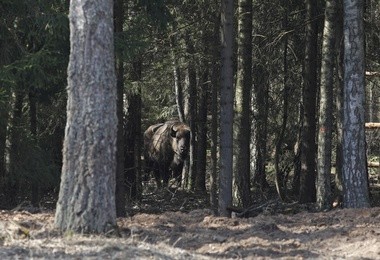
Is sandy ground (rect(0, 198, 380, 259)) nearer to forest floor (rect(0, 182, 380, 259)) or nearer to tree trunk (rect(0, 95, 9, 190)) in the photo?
forest floor (rect(0, 182, 380, 259))

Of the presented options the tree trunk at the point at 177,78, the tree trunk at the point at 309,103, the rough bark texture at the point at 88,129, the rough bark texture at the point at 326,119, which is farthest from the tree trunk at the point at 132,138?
the rough bark texture at the point at 88,129

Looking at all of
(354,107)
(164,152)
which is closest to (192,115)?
(164,152)

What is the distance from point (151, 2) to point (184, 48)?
603cm

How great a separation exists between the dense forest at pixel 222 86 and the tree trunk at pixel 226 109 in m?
0.02

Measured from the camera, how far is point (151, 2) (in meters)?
14.7

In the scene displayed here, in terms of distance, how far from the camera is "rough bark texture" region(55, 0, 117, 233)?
9.44 m

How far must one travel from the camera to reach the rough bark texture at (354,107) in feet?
42.7

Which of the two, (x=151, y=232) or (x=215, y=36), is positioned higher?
(x=215, y=36)

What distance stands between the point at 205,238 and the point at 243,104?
6.48 m

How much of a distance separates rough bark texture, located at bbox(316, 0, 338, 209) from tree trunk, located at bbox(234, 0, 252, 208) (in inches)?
72.1

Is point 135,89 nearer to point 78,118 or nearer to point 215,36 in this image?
point 215,36

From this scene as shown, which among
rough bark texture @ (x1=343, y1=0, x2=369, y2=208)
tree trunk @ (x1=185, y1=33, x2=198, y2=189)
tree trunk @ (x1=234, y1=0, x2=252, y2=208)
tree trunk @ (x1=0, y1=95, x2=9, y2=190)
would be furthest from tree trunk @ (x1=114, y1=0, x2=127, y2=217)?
tree trunk @ (x1=185, y1=33, x2=198, y2=189)

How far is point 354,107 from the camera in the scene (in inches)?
512

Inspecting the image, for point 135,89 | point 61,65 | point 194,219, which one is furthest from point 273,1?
point 194,219
